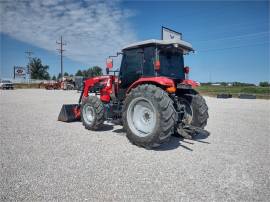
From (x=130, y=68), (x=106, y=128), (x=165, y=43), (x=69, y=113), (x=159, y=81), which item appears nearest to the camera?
(x=159, y=81)

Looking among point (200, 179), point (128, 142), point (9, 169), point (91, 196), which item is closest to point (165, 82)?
point (128, 142)

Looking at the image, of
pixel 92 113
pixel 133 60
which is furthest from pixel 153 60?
pixel 92 113

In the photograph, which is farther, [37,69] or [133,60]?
[37,69]

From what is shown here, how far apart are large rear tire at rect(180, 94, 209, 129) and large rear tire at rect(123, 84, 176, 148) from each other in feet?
4.49

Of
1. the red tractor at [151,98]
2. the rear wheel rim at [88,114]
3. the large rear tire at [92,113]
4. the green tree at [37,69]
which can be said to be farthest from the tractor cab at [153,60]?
the green tree at [37,69]

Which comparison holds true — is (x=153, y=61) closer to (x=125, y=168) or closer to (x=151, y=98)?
(x=151, y=98)

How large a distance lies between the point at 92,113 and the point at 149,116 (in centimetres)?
228

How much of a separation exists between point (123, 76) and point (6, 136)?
11.9 ft

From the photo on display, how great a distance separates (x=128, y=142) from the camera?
552cm

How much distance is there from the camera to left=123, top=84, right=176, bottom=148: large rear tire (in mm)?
4633

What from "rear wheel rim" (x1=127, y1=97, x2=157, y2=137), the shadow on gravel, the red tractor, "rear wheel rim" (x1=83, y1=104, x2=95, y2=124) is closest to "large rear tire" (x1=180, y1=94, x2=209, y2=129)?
the red tractor

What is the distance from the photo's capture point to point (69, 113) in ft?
26.1

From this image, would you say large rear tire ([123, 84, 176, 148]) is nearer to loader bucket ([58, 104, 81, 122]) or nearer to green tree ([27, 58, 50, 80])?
loader bucket ([58, 104, 81, 122])

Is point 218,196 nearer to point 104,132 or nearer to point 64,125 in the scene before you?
point 104,132
